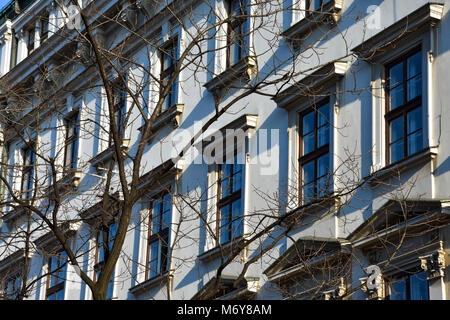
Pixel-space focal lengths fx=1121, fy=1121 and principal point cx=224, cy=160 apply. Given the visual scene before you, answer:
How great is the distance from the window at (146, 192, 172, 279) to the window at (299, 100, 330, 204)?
169 inches

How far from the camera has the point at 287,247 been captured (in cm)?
2016

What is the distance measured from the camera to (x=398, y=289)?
691 inches

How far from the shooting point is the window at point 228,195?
22141 millimetres

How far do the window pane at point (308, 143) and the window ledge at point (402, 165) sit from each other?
94.5 inches

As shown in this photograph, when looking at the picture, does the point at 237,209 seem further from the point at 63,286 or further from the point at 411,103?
the point at 63,286

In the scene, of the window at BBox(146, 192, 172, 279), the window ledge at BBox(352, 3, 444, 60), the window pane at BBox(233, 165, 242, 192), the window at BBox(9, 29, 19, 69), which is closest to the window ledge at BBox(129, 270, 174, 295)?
the window at BBox(146, 192, 172, 279)

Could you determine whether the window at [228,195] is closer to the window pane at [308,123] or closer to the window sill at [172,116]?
the window pane at [308,123]

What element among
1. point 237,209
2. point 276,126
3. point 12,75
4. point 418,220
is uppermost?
point 12,75

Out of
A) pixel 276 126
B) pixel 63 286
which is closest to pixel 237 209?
pixel 276 126

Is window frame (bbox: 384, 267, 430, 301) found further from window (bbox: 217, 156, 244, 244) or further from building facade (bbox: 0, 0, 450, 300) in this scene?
window (bbox: 217, 156, 244, 244)

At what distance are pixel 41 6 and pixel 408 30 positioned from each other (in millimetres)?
16479

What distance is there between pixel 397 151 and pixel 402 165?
607 mm

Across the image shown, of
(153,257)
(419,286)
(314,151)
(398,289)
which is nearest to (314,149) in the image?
(314,151)

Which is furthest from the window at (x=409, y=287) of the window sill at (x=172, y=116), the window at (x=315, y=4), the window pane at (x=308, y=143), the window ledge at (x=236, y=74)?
the window sill at (x=172, y=116)
